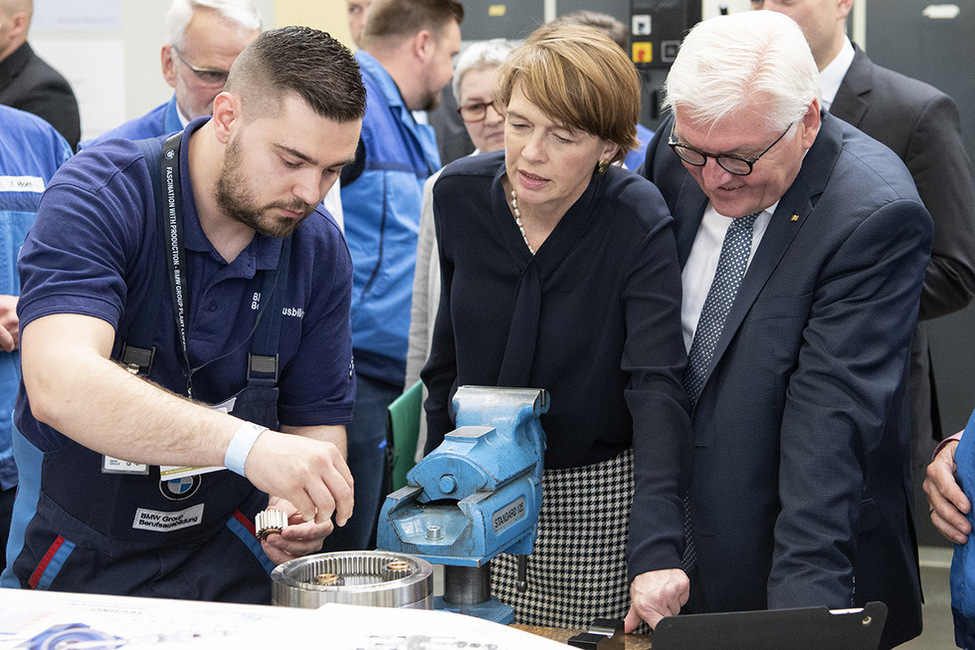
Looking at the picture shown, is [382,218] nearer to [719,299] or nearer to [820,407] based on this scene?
[719,299]

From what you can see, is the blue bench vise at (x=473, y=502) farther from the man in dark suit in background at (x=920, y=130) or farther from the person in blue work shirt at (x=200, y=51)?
the person in blue work shirt at (x=200, y=51)

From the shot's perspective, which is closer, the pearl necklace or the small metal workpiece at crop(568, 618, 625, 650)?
the small metal workpiece at crop(568, 618, 625, 650)

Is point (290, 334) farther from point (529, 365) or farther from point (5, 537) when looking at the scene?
point (5, 537)

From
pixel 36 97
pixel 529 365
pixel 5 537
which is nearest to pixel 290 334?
pixel 529 365

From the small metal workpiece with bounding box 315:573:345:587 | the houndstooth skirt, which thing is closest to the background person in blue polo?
the small metal workpiece with bounding box 315:573:345:587

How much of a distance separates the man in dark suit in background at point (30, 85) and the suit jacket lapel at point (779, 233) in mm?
2361

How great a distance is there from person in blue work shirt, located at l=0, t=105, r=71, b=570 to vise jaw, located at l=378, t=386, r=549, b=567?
1.26 m

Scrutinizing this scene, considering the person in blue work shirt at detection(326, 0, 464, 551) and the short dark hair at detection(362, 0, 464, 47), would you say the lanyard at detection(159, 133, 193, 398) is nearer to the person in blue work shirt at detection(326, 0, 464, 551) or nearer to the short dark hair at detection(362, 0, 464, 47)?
the person in blue work shirt at detection(326, 0, 464, 551)

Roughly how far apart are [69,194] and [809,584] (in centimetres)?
124

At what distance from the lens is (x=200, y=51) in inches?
106

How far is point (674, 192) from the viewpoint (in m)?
1.93

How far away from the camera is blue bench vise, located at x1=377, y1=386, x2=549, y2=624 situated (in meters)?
1.42

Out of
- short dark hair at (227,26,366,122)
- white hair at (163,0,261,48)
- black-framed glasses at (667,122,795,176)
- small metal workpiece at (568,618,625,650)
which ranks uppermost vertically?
short dark hair at (227,26,366,122)

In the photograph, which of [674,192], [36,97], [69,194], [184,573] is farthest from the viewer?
[36,97]
